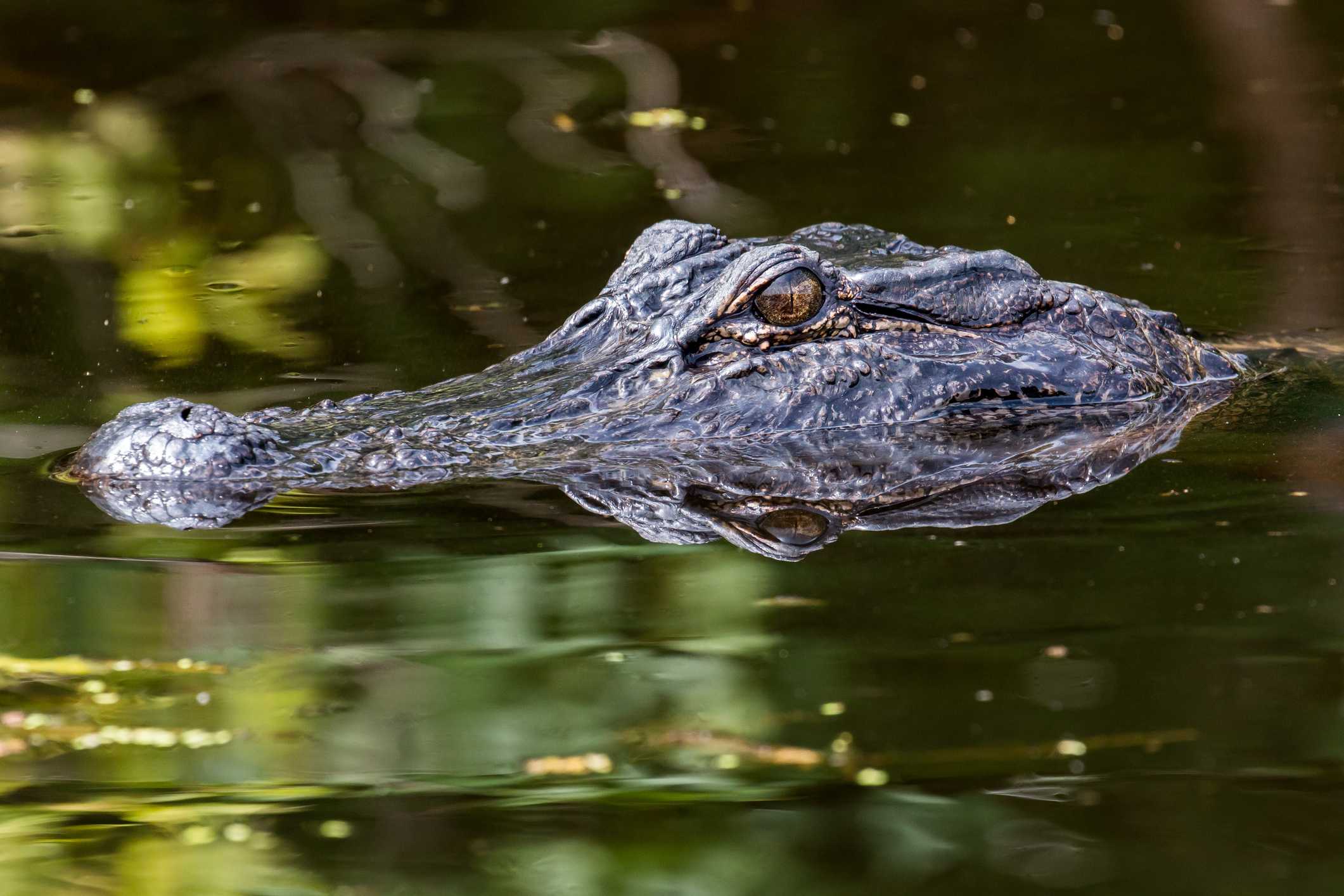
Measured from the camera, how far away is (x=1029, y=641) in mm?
4023

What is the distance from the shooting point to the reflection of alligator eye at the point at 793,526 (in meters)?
4.73

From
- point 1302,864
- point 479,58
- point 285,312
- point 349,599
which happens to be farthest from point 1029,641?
point 479,58

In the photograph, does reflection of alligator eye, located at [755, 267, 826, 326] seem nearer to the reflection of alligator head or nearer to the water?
the reflection of alligator head

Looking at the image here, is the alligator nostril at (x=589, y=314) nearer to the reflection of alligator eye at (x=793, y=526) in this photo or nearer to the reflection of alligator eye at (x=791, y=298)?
the reflection of alligator eye at (x=791, y=298)

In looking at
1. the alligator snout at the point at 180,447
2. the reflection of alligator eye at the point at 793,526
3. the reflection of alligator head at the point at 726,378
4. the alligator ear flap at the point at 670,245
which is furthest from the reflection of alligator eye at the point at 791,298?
the alligator snout at the point at 180,447

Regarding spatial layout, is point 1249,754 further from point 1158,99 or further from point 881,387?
point 1158,99

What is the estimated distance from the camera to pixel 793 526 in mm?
4836

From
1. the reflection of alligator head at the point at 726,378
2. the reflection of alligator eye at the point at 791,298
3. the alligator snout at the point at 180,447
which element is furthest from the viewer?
the reflection of alligator eye at the point at 791,298

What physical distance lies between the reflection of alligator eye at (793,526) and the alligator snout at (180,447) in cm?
139

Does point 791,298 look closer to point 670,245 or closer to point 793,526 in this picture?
point 670,245

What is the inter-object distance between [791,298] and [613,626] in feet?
5.39

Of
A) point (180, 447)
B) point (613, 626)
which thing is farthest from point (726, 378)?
point (180, 447)

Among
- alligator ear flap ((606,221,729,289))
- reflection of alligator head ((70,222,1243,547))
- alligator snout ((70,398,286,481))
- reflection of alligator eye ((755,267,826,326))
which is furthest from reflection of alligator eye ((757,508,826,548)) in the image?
alligator snout ((70,398,286,481))

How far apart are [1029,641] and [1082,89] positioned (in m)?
7.34
